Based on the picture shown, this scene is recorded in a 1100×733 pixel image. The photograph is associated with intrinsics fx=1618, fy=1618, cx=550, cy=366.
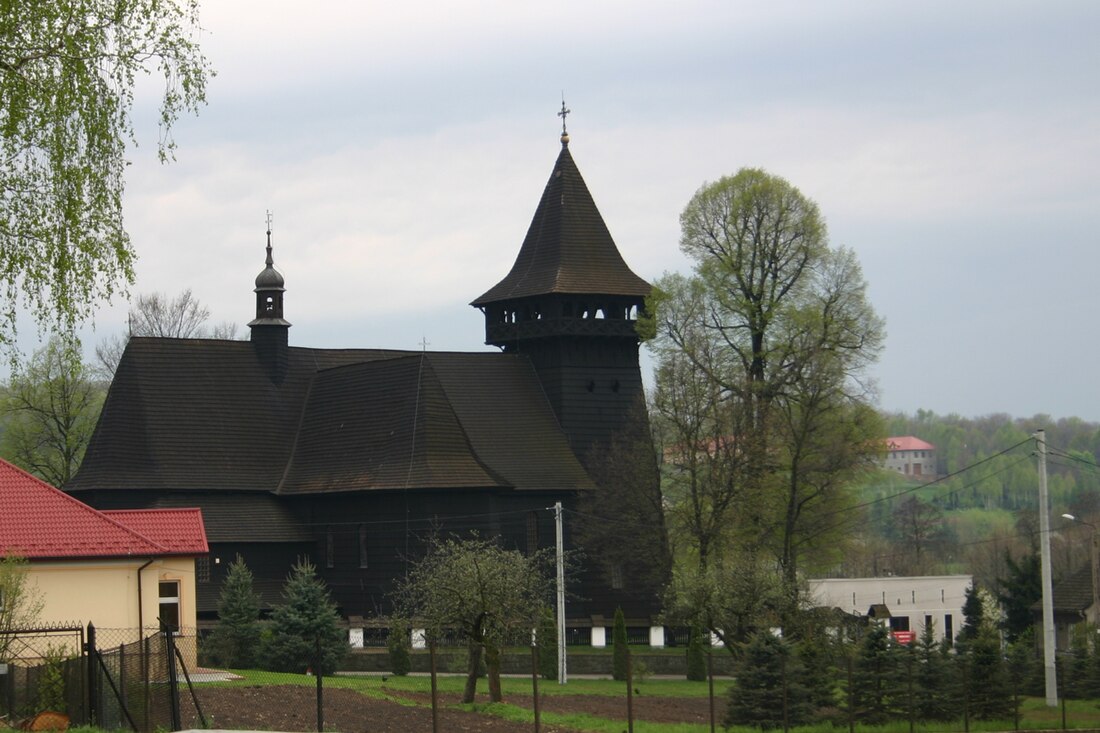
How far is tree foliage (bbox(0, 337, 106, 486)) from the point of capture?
65.3 metres

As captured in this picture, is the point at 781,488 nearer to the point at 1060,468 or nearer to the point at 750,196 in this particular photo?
the point at 750,196

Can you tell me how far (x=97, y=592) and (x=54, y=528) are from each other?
146 centimetres

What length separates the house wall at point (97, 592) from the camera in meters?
29.8

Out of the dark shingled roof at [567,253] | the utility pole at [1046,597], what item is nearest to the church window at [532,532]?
the dark shingled roof at [567,253]

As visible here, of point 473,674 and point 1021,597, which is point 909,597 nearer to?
point 1021,597

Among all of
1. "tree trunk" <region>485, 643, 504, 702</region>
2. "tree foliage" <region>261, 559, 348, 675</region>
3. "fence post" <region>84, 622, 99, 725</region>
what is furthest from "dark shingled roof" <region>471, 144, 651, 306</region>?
"fence post" <region>84, 622, 99, 725</region>

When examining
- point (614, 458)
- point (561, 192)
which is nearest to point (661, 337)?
point (614, 458)

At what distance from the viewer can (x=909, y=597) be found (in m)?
67.0

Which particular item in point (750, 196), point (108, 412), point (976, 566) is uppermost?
point (750, 196)

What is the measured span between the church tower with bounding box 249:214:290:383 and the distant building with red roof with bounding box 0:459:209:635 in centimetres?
2457

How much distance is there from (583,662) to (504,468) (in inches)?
329

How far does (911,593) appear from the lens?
6700 centimetres

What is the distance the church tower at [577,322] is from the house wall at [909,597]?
1463 cm

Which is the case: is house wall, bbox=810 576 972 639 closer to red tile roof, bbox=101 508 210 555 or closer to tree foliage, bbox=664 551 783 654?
tree foliage, bbox=664 551 783 654
